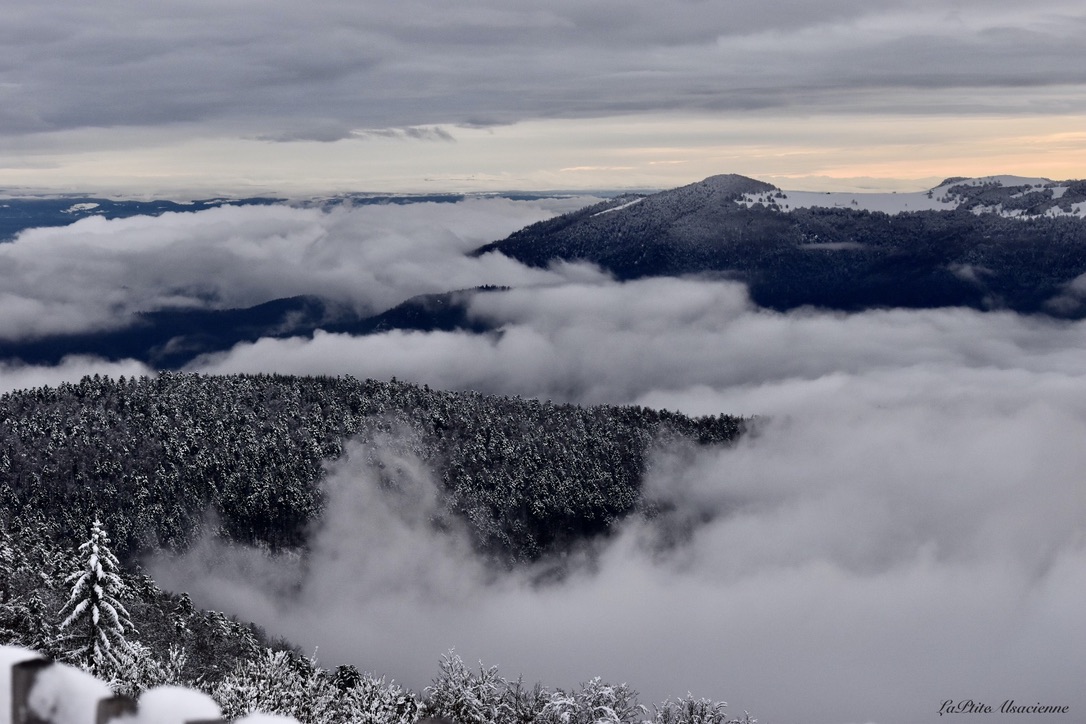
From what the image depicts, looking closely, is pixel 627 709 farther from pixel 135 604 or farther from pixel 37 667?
pixel 135 604

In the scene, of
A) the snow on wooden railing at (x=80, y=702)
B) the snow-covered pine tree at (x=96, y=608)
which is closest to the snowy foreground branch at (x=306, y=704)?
the snow on wooden railing at (x=80, y=702)

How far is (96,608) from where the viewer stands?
164ft

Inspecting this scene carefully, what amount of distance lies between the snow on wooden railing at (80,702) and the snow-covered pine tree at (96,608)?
5049 centimetres

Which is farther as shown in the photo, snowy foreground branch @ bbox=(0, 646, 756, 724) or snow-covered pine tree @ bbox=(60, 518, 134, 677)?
snow-covered pine tree @ bbox=(60, 518, 134, 677)

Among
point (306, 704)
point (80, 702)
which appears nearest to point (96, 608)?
point (306, 704)

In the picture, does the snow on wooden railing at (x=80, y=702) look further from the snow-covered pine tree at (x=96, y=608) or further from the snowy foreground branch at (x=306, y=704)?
the snow-covered pine tree at (x=96, y=608)

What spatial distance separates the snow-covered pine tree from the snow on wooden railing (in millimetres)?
50493

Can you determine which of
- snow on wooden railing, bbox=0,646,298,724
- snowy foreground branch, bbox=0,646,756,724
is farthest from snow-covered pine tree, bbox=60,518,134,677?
snow on wooden railing, bbox=0,646,298,724

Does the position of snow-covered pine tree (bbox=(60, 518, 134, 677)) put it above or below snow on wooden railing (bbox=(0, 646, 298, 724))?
below

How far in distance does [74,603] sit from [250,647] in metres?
75.5

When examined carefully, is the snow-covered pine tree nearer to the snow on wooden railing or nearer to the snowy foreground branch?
the snowy foreground branch

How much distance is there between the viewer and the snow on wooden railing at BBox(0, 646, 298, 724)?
306 centimetres

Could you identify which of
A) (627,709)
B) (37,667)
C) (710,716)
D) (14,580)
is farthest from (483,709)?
(37,667)

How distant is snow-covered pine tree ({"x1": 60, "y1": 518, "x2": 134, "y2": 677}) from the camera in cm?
4956
